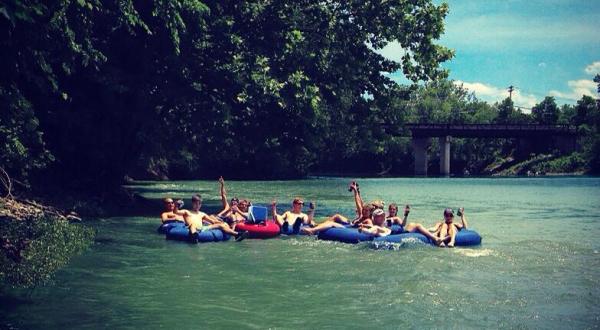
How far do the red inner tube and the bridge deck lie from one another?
217ft

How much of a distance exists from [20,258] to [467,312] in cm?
717

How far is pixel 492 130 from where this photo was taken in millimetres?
81438

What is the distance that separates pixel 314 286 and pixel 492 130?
7431 centimetres

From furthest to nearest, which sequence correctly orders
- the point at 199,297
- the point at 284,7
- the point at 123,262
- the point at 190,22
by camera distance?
the point at 284,7
the point at 190,22
the point at 123,262
the point at 199,297

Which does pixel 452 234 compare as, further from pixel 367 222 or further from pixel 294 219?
pixel 294 219

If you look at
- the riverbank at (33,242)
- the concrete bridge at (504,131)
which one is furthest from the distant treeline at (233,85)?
the concrete bridge at (504,131)

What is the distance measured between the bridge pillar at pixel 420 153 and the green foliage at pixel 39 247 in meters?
73.9

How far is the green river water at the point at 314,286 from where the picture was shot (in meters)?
8.99

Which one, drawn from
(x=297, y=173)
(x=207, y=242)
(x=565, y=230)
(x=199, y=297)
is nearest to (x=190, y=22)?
(x=207, y=242)

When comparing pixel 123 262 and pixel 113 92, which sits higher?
pixel 113 92

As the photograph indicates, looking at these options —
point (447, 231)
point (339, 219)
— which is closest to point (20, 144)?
point (339, 219)

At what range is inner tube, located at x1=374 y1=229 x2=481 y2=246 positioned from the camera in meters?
15.6

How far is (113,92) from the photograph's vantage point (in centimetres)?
2159

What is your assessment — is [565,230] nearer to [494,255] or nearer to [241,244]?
[494,255]
